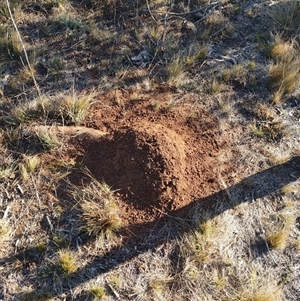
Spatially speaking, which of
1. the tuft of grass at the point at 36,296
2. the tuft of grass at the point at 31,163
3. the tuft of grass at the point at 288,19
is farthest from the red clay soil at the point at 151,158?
the tuft of grass at the point at 288,19

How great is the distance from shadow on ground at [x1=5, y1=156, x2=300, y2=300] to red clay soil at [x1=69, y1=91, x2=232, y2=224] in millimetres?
83

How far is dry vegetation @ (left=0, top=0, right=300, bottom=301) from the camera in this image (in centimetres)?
337

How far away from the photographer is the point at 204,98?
4.57m

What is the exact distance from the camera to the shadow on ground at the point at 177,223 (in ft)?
11.1

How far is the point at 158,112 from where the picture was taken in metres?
4.29

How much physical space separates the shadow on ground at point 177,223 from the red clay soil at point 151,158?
0.08m

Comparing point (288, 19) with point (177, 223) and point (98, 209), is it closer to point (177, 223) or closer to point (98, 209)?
point (177, 223)

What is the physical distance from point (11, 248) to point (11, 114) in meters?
1.44

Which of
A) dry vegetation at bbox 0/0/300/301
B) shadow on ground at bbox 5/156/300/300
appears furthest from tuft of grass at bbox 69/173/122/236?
shadow on ground at bbox 5/156/300/300

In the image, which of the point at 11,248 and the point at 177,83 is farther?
the point at 177,83

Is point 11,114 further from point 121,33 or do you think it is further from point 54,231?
point 121,33

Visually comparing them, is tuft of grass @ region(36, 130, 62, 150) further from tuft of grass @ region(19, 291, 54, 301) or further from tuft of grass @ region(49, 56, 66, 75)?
tuft of grass @ region(19, 291, 54, 301)

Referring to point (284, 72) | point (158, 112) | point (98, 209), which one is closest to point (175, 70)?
point (158, 112)

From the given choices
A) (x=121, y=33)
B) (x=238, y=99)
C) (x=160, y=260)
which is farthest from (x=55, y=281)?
(x=121, y=33)
